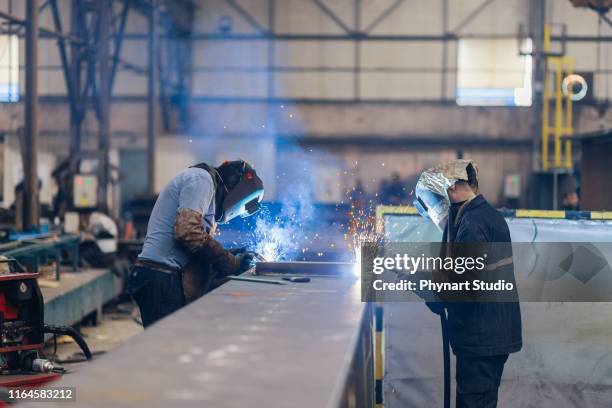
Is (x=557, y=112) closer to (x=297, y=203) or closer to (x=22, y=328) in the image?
(x=297, y=203)

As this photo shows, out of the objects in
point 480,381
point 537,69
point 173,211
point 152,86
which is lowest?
point 480,381

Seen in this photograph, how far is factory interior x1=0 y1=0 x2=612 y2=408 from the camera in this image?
305cm

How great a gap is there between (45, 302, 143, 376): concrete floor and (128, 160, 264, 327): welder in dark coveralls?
2.40m

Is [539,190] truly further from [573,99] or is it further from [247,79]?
[247,79]

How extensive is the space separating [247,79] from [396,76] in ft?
12.2

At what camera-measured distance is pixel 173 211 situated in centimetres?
490

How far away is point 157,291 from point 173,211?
46 centimetres

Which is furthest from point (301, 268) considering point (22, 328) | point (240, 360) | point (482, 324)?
point (240, 360)

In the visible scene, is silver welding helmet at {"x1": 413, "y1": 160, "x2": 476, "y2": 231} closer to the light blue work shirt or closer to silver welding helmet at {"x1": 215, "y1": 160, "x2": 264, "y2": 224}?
silver welding helmet at {"x1": 215, "y1": 160, "x2": 264, "y2": 224}

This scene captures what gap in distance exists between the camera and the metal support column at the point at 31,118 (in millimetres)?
9617

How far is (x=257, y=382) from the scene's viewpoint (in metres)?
2.15

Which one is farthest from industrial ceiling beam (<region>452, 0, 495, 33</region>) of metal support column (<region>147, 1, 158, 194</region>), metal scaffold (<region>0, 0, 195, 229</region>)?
metal support column (<region>147, 1, 158, 194</region>)

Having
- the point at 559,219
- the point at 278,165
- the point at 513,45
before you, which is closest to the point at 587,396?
the point at 559,219

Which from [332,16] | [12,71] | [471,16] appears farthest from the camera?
[332,16]
